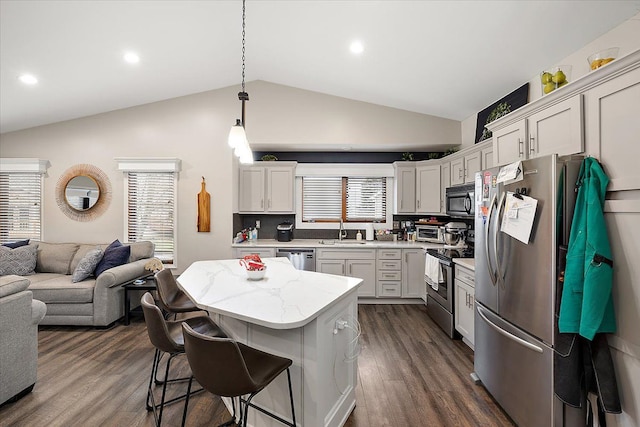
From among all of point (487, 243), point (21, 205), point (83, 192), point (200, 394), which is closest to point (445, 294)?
point (487, 243)

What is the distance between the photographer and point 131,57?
3457mm

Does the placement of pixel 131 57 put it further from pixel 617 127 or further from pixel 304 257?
pixel 617 127

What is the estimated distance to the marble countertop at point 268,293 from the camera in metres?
1.54

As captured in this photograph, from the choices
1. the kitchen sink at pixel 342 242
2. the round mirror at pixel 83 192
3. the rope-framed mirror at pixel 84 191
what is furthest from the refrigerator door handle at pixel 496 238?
the round mirror at pixel 83 192

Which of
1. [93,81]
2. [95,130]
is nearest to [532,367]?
[93,81]

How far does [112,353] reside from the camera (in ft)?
9.86

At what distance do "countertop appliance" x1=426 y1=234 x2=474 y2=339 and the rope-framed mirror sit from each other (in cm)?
494

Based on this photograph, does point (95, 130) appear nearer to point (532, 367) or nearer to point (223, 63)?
point (223, 63)

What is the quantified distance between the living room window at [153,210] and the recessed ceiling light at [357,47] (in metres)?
3.18

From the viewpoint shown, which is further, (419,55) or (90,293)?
(90,293)

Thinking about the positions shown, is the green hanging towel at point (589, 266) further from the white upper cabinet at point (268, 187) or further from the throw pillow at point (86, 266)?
the throw pillow at point (86, 266)

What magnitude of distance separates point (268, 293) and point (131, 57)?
3.31 meters

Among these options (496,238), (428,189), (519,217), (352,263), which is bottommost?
(352,263)

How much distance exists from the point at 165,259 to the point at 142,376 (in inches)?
Result: 94.3
